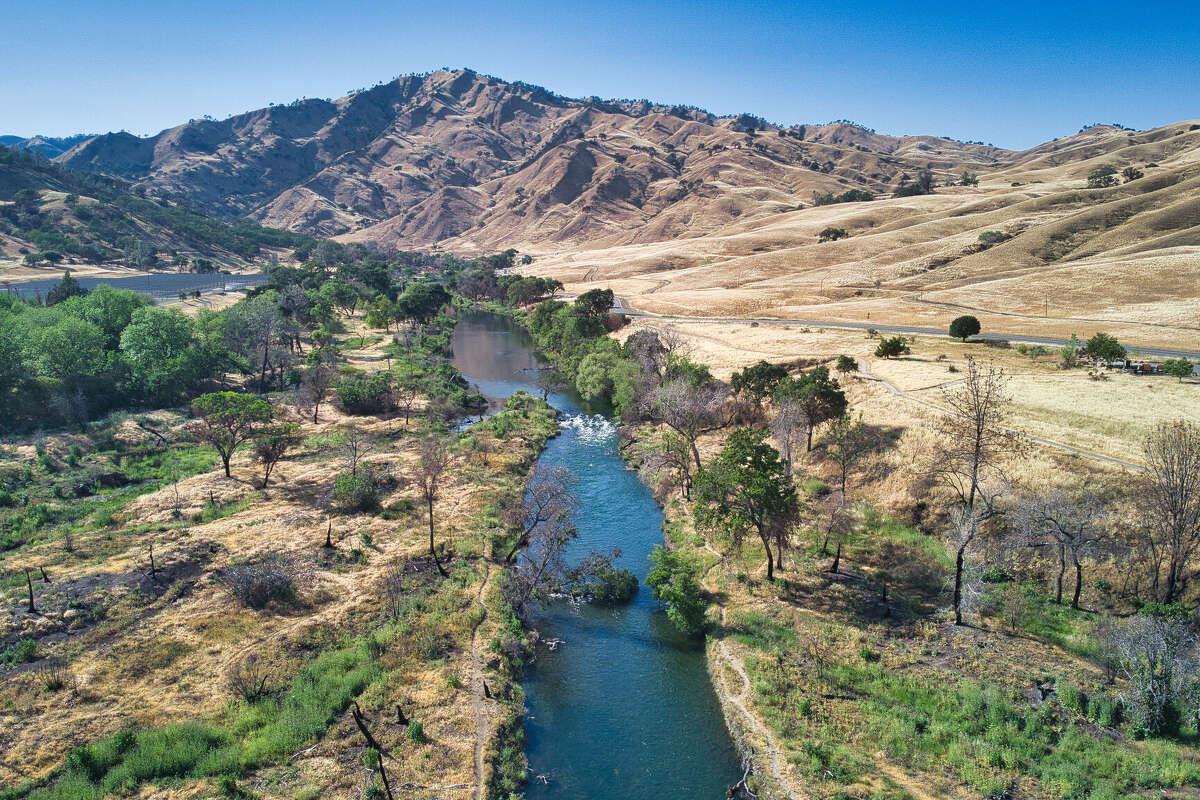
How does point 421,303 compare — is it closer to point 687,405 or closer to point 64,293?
point 64,293

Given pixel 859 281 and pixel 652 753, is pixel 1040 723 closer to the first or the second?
pixel 652 753

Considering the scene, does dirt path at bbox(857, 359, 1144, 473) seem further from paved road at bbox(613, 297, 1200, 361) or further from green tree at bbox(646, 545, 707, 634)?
green tree at bbox(646, 545, 707, 634)

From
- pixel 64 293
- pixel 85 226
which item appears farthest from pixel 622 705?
pixel 85 226

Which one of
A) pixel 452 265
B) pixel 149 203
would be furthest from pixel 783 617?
pixel 149 203

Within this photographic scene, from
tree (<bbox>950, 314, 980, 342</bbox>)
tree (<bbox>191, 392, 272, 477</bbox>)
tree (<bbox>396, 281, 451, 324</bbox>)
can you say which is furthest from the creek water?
tree (<bbox>396, 281, 451, 324</bbox>)

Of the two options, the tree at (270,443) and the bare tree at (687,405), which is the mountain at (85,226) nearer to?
the tree at (270,443)

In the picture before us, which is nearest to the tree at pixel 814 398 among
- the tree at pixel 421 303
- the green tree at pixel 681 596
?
the green tree at pixel 681 596

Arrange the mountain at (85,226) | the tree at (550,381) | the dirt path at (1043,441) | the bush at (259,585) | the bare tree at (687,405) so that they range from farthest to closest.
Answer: the mountain at (85,226) → the tree at (550,381) → the bare tree at (687,405) → the dirt path at (1043,441) → the bush at (259,585)
